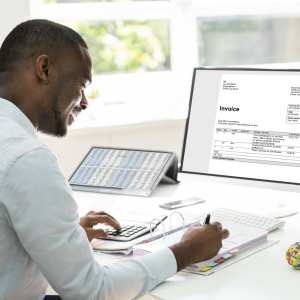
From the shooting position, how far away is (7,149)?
0.85 meters

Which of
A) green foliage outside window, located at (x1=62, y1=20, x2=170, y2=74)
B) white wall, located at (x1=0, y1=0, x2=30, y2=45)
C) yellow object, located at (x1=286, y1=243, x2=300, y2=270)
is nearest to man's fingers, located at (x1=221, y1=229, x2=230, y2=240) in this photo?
yellow object, located at (x1=286, y1=243, x2=300, y2=270)

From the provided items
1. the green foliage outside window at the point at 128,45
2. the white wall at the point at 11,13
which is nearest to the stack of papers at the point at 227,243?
the white wall at the point at 11,13

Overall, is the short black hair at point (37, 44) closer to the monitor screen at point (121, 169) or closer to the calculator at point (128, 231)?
the calculator at point (128, 231)

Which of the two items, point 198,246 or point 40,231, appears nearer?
point 40,231

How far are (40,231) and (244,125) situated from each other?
78 cm

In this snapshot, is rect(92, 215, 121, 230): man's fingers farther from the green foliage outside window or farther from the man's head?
the green foliage outside window

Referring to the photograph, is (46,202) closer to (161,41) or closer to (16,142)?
(16,142)

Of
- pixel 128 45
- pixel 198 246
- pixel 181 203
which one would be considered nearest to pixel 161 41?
pixel 128 45

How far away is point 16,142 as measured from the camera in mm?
862

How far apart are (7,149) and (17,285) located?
0.27 m

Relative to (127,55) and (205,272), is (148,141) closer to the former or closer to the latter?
(127,55)

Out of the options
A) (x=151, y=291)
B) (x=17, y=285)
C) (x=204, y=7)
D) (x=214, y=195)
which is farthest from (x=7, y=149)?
(x=204, y=7)

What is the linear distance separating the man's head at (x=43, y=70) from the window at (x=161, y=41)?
1.69m

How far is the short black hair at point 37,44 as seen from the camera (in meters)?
1.00
